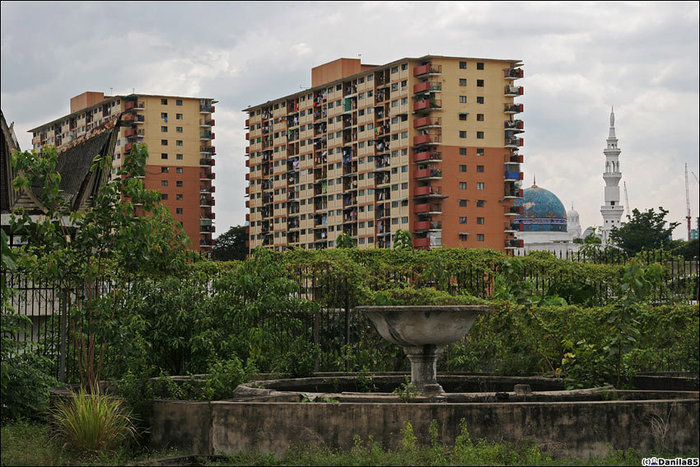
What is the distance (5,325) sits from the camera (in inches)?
539

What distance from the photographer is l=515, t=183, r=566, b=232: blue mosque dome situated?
136500mm

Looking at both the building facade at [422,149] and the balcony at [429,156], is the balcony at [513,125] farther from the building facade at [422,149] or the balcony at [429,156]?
the balcony at [429,156]

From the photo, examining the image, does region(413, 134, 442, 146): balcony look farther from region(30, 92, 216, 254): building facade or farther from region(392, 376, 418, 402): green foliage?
region(392, 376, 418, 402): green foliage

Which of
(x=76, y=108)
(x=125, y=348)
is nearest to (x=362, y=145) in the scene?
(x=76, y=108)

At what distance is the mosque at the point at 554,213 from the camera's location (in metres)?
134

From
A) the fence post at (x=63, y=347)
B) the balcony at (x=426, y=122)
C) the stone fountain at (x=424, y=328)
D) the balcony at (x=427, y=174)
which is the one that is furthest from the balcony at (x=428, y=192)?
the stone fountain at (x=424, y=328)

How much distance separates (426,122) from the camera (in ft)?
324

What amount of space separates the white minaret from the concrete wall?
448 feet

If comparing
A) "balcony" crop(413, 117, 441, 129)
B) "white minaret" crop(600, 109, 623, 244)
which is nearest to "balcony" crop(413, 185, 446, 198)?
"balcony" crop(413, 117, 441, 129)

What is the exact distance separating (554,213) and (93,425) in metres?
130

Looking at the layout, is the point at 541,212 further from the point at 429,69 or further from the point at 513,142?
the point at 429,69

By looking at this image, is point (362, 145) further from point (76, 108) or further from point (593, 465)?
point (593, 465)

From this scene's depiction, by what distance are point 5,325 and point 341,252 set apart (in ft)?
28.0

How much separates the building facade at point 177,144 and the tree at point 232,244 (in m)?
2.90
